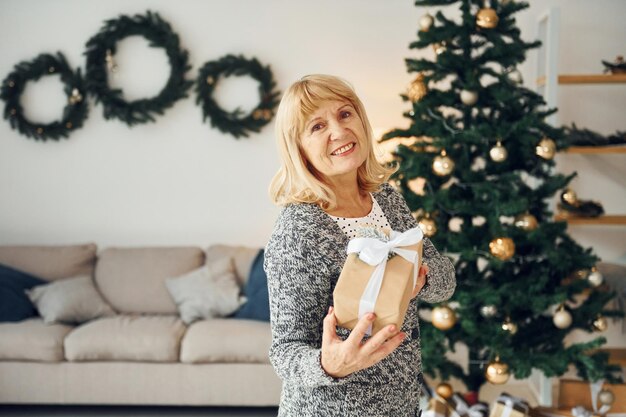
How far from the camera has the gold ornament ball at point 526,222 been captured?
2.85m

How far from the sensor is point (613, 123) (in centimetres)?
408

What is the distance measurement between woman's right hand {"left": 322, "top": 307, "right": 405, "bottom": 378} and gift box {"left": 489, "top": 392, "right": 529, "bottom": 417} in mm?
1891

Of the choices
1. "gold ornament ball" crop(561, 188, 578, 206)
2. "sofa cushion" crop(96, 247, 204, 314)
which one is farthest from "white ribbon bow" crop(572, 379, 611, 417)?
"sofa cushion" crop(96, 247, 204, 314)

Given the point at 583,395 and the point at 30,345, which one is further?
the point at 30,345

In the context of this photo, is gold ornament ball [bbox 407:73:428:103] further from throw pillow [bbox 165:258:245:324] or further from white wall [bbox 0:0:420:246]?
throw pillow [bbox 165:258:245:324]

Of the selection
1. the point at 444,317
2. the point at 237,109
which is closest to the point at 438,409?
the point at 444,317

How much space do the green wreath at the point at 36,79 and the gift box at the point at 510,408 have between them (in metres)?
3.04

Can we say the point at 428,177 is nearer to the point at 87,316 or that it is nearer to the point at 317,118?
the point at 317,118

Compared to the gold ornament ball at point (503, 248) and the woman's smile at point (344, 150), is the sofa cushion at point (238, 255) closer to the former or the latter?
the gold ornament ball at point (503, 248)

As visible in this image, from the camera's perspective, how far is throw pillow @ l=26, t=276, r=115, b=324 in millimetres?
3672

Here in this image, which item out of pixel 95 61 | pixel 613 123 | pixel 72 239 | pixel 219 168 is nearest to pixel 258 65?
pixel 219 168

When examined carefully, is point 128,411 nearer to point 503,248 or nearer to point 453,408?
point 453,408

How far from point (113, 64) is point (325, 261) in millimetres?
3470

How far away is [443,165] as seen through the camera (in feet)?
9.22
